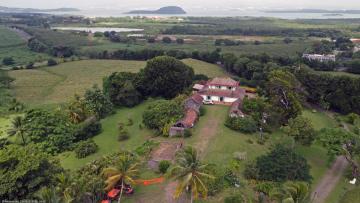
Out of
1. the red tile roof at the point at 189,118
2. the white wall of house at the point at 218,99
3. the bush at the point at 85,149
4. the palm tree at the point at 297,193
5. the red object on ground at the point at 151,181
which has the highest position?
the palm tree at the point at 297,193

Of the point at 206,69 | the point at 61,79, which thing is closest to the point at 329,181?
the point at 206,69

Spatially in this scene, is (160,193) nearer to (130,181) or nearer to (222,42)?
(130,181)

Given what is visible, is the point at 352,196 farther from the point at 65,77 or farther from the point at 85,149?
the point at 65,77

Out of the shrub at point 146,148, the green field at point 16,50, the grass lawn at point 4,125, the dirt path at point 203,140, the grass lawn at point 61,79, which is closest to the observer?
the dirt path at point 203,140

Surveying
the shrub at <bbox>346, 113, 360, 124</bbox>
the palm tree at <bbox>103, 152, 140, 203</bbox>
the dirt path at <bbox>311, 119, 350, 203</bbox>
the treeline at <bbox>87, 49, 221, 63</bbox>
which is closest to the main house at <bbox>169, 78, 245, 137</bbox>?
the dirt path at <bbox>311, 119, 350, 203</bbox>

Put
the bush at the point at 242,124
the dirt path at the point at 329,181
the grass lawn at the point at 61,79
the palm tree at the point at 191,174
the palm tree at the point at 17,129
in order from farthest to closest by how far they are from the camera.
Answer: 1. the grass lawn at the point at 61,79
2. the bush at the point at 242,124
3. the palm tree at the point at 17,129
4. the dirt path at the point at 329,181
5. the palm tree at the point at 191,174

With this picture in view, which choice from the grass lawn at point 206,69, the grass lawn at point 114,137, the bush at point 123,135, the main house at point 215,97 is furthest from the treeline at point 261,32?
the bush at point 123,135

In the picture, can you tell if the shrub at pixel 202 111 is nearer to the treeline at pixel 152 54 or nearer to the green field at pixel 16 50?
the treeline at pixel 152 54
